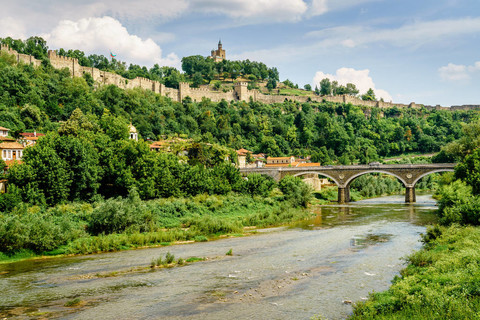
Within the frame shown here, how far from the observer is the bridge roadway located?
181 feet

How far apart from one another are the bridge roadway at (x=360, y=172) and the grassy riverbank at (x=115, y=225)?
2166 centimetres

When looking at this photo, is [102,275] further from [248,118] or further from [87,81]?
[248,118]

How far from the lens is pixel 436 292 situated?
1210 centimetres

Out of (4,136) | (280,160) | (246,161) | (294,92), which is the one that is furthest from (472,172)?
(294,92)

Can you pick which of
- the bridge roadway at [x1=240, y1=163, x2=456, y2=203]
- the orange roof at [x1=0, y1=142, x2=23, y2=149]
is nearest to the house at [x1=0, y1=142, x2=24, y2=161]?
the orange roof at [x1=0, y1=142, x2=23, y2=149]

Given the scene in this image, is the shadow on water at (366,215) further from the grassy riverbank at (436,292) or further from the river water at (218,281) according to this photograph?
the grassy riverbank at (436,292)

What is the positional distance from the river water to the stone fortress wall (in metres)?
64.2

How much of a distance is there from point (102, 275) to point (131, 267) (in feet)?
5.67

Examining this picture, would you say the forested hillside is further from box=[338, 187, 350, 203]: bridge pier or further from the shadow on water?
the shadow on water

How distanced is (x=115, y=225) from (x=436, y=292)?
2126 centimetres

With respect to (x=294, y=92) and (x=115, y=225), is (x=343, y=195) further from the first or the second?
(x=294, y=92)

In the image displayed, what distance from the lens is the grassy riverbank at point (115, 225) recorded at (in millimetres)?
23312

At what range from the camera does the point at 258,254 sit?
23734 mm

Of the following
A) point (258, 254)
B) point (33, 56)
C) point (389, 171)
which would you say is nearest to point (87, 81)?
point (33, 56)
